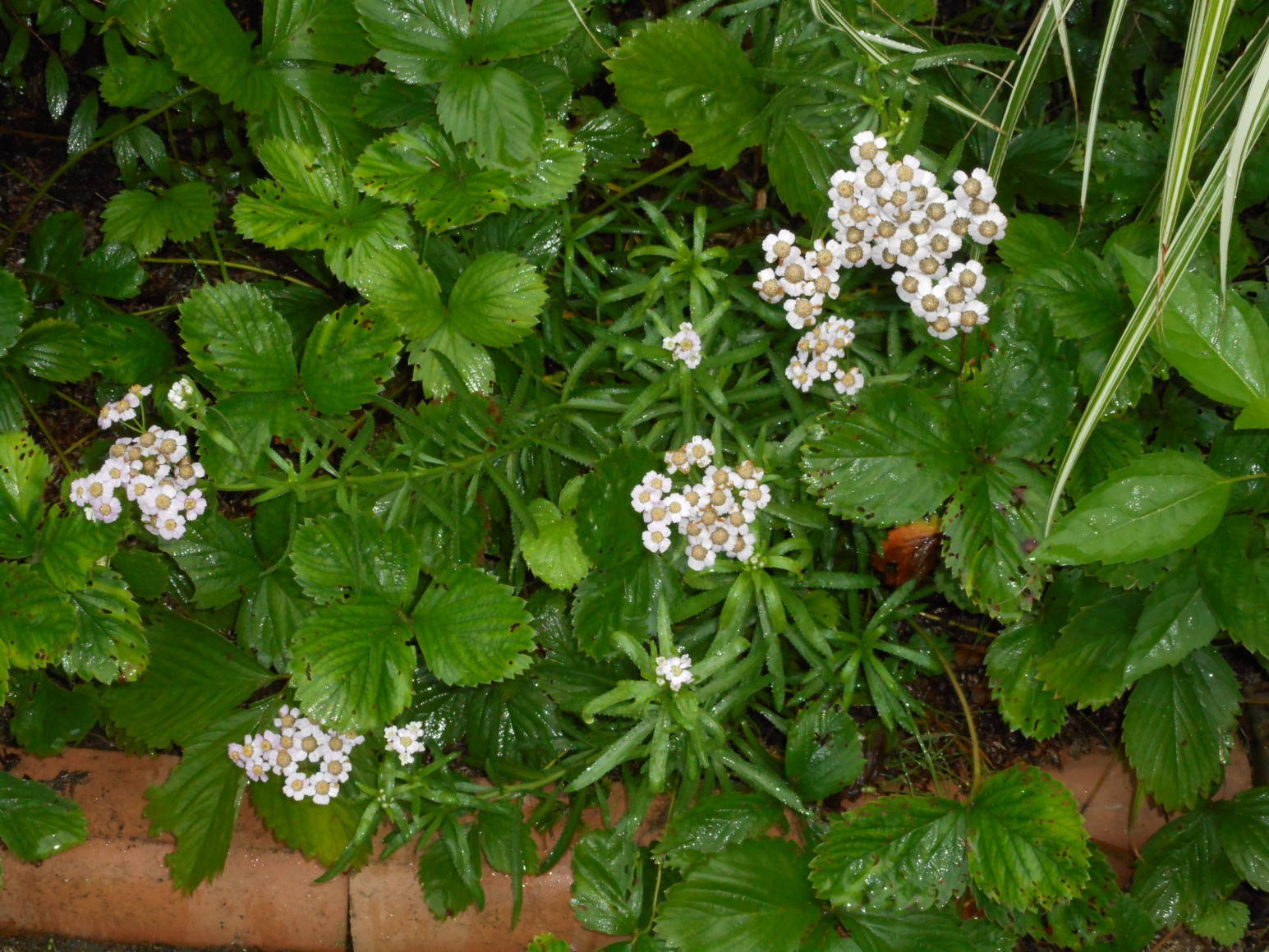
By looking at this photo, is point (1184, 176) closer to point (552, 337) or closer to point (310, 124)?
point (552, 337)

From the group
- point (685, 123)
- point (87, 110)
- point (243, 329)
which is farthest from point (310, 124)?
point (685, 123)

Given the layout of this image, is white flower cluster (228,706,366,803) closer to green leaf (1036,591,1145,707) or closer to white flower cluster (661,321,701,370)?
white flower cluster (661,321,701,370)

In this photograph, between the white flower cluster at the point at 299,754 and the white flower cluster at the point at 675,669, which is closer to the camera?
the white flower cluster at the point at 675,669

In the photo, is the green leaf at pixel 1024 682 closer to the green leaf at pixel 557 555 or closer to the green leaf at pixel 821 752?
the green leaf at pixel 821 752

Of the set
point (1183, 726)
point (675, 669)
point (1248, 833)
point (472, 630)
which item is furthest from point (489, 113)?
point (1248, 833)

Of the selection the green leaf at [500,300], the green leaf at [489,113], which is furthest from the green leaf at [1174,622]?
the green leaf at [489,113]
